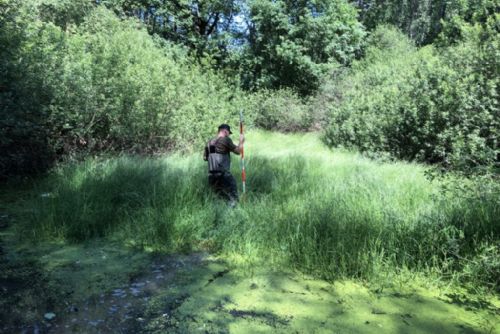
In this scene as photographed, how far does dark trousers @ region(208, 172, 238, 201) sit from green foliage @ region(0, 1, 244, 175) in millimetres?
3401

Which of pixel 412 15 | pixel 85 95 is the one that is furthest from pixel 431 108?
pixel 412 15

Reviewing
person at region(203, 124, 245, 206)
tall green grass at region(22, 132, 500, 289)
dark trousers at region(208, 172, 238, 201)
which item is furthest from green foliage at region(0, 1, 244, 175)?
dark trousers at region(208, 172, 238, 201)

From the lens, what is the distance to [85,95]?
9.04m

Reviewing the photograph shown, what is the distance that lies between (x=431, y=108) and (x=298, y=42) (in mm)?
12960

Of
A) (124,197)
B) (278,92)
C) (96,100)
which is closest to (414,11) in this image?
(278,92)

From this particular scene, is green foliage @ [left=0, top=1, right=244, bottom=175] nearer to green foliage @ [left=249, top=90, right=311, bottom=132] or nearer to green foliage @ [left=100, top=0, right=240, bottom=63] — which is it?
green foliage @ [left=249, top=90, right=311, bottom=132]

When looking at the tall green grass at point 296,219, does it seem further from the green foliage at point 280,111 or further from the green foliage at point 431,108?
the green foliage at point 280,111

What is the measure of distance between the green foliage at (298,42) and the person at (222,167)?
16.1 metres

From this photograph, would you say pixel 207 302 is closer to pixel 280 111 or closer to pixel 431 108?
pixel 431 108

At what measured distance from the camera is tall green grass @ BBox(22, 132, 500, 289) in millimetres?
4082

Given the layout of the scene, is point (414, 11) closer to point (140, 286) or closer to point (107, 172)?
point (107, 172)

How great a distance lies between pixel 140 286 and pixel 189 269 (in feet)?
2.00

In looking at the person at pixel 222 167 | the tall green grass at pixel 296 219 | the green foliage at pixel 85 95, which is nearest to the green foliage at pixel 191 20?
the green foliage at pixel 85 95

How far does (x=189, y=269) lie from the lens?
429 cm
